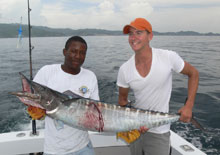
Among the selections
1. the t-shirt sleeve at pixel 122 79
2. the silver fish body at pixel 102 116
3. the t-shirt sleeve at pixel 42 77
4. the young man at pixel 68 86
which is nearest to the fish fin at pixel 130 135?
the silver fish body at pixel 102 116

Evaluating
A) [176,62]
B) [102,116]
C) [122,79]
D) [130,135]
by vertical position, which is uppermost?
[176,62]

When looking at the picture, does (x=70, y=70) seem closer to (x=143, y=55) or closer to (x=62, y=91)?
(x=62, y=91)

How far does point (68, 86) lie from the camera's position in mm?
2508

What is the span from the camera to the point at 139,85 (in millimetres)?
2814

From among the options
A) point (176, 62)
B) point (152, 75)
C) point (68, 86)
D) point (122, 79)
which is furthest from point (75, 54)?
point (176, 62)

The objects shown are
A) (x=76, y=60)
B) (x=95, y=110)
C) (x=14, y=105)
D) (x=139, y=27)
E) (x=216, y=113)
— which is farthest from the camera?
(x=14, y=105)

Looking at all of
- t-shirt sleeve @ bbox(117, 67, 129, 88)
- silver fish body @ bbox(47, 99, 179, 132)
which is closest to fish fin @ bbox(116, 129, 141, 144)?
silver fish body @ bbox(47, 99, 179, 132)

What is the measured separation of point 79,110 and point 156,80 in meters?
1.23

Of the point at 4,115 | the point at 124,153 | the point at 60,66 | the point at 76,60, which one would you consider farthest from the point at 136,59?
the point at 4,115

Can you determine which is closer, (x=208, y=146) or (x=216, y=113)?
Result: (x=208, y=146)

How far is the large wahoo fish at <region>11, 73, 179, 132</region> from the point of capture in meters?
2.08

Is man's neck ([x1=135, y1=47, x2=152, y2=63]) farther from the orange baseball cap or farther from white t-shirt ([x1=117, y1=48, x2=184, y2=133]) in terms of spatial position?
the orange baseball cap

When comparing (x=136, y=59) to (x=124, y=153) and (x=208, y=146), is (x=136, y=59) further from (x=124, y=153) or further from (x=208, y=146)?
(x=208, y=146)

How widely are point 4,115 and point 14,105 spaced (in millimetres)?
968
